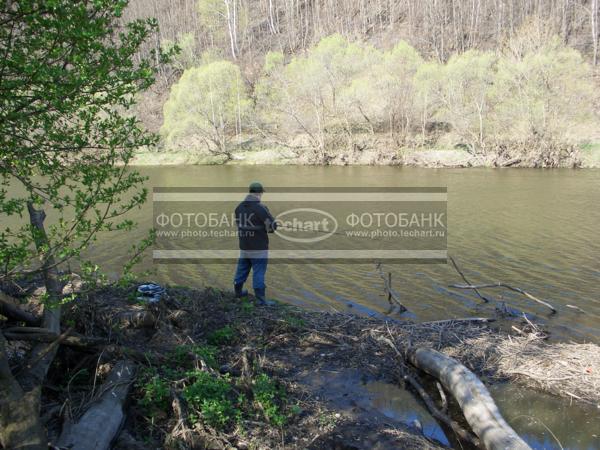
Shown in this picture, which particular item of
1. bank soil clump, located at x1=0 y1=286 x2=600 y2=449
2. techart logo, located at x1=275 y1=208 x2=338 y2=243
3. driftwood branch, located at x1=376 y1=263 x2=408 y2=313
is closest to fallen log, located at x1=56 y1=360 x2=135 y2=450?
bank soil clump, located at x1=0 y1=286 x2=600 y2=449

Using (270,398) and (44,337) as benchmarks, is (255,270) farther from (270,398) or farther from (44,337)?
(44,337)

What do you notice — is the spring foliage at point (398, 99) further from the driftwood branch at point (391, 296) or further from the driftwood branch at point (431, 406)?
the driftwood branch at point (431, 406)

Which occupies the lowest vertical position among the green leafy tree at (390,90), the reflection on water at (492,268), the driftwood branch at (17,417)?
the reflection on water at (492,268)

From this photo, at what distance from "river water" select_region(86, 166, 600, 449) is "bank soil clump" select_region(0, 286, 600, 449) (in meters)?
0.70

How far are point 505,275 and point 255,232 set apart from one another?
24.5ft

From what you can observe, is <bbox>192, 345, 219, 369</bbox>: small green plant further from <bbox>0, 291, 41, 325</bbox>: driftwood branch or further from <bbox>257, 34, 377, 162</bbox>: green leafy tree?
<bbox>257, 34, 377, 162</bbox>: green leafy tree

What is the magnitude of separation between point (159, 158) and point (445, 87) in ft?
98.6

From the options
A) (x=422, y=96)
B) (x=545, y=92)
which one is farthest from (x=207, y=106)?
(x=545, y=92)

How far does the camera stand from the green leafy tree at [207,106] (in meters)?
46.1

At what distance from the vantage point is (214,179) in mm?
34719

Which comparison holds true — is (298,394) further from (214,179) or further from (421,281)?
(214,179)

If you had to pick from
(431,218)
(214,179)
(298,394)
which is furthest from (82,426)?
(214,179)

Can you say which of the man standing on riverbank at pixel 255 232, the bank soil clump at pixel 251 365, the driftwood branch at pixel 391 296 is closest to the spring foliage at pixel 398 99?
the driftwood branch at pixel 391 296

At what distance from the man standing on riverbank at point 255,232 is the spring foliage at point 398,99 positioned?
106ft
